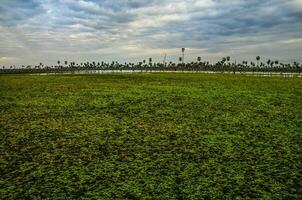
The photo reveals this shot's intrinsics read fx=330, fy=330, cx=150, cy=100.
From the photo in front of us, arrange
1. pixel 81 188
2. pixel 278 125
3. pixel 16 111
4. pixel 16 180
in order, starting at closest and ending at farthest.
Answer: pixel 81 188, pixel 16 180, pixel 278 125, pixel 16 111

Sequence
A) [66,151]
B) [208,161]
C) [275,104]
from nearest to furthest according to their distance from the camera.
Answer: [208,161], [66,151], [275,104]

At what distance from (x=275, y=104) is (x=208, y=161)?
6.30m

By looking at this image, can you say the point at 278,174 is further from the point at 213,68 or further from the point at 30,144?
the point at 213,68

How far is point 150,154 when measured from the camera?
184 inches

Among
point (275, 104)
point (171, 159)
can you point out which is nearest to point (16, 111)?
point (171, 159)

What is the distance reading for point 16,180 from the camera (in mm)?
3701

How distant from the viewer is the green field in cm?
346

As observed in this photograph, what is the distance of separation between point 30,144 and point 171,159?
2.32m

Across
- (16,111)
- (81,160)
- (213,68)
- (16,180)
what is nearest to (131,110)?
(16,111)

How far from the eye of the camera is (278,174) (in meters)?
3.91

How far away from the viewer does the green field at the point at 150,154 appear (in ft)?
11.3

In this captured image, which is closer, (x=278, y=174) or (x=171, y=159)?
(x=278, y=174)

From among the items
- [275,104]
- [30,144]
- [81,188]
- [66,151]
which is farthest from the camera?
[275,104]

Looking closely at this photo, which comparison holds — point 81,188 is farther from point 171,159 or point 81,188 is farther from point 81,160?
point 171,159
